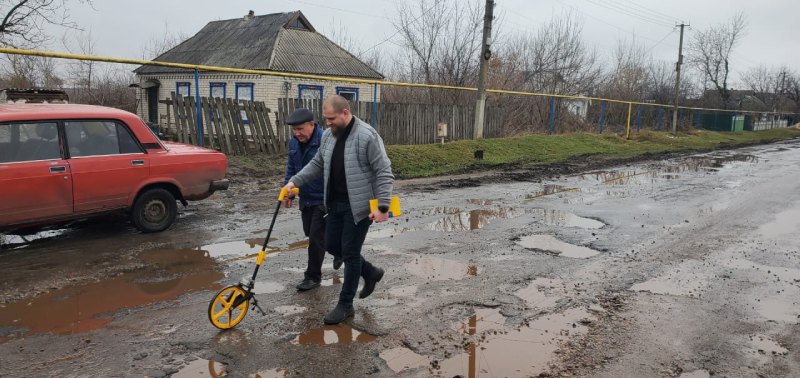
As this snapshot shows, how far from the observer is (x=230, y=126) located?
12.5 m

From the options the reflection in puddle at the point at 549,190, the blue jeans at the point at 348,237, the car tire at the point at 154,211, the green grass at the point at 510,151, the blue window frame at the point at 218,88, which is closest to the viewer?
the blue jeans at the point at 348,237

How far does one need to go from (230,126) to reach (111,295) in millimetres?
8141

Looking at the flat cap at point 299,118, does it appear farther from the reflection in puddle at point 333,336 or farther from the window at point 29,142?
the window at point 29,142

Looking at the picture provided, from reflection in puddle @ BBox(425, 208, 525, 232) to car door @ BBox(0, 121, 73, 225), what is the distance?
4528 mm

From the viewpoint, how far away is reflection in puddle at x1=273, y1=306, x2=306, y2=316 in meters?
4.52

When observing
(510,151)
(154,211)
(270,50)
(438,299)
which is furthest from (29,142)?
(270,50)

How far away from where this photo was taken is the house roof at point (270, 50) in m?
24.5

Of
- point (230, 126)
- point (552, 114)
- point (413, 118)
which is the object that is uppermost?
point (552, 114)

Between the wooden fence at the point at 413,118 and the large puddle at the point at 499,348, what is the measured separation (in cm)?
1014

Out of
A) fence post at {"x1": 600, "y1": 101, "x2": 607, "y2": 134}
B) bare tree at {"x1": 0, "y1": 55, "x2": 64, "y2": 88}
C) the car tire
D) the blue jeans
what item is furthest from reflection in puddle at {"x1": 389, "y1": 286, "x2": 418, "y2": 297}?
fence post at {"x1": 600, "y1": 101, "x2": 607, "y2": 134}

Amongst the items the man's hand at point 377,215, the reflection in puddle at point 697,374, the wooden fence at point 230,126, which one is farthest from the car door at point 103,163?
the reflection in puddle at point 697,374

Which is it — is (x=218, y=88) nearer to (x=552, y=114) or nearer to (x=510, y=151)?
(x=510, y=151)

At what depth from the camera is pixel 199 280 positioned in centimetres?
532

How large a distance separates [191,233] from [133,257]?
1149mm
